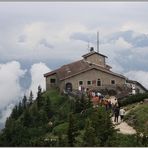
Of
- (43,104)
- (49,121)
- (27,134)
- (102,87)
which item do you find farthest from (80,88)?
(27,134)

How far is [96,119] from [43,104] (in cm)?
2759

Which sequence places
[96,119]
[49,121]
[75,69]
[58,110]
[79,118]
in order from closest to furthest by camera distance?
[96,119]
[79,118]
[49,121]
[58,110]
[75,69]

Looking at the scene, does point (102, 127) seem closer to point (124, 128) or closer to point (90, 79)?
point (124, 128)

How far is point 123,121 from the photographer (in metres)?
35.5

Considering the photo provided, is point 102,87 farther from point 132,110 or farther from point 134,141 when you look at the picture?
point 134,141

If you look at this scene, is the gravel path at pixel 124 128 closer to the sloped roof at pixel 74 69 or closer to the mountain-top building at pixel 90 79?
the mountain-top building at pixel 90 79

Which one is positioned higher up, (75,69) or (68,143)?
(75,69)

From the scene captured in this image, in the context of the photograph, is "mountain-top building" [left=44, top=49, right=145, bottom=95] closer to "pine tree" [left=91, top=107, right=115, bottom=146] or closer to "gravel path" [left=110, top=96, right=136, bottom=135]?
"gravel path" [left=110, top=96, right=136, bottom=135]

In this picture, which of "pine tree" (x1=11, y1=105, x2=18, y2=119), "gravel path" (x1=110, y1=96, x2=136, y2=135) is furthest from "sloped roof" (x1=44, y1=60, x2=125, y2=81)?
"gravel path" (x1=110, y1=96, x2=136, y2=135)

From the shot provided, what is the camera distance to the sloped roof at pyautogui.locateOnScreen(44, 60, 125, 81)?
6882cm

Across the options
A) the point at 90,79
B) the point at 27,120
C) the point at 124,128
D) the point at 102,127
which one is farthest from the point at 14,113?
the point at 102,127

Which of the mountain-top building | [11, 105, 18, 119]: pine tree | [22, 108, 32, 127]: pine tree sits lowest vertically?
[22, 108, 32, 127]: pine tree

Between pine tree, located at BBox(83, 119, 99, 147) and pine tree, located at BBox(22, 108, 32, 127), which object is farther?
pine tree, located at BBox(22, 108, 32, 127)

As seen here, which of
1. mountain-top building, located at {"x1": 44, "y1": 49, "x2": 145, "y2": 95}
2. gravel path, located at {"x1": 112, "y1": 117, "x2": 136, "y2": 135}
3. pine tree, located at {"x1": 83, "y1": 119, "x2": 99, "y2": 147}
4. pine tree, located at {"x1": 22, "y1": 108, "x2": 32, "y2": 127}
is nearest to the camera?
pine tree, located at {"x1": 83, "y1": 119, "x2": 99, "y2": 147}
